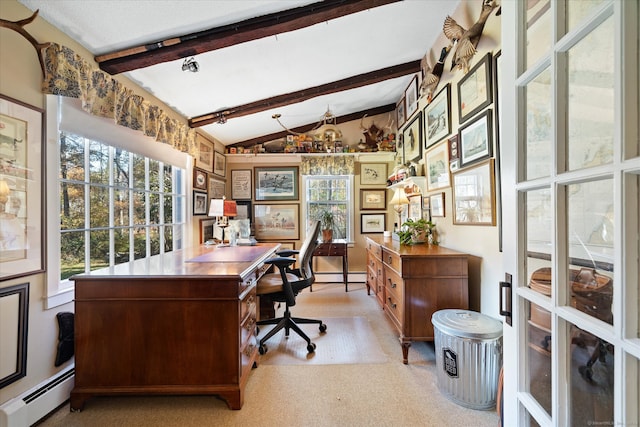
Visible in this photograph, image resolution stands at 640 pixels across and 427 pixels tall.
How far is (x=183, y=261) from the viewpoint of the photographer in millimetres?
2045

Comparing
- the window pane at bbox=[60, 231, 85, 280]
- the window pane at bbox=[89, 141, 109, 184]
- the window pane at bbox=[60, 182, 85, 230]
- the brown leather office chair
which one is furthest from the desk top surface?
the window pane at bbox=[89, 141, 109, 184]

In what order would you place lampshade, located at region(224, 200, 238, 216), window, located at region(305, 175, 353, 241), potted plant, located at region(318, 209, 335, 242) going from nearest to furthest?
lampshade, located at region(224, 200, 238, 216) < potted plant, located at region(318, 209, 335, 242) < window, located at region(305, 175, 353, 241)

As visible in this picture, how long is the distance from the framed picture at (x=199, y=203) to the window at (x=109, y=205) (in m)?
0.31

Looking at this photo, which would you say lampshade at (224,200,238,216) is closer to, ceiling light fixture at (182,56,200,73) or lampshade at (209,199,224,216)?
lampshade at (209,199,224,216)

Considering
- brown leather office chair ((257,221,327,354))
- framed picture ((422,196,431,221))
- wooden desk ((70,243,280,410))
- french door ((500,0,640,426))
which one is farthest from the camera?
framed picture ((422,196,431,221))

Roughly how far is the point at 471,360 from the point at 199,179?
3.44 m

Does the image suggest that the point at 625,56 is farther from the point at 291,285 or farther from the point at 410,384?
the point at 291,285

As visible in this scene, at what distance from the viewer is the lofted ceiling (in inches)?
68.9

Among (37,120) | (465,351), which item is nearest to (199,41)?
(37,120)

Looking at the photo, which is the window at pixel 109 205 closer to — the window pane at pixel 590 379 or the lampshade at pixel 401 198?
the window pane at pixel 590 379

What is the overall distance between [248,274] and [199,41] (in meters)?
1.75

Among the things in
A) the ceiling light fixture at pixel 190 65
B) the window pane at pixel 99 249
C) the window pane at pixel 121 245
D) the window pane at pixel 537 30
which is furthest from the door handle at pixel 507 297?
the window pane at pixel 121 245

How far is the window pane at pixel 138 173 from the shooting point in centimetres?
255

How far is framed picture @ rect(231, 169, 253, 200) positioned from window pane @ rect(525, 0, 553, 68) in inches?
165
